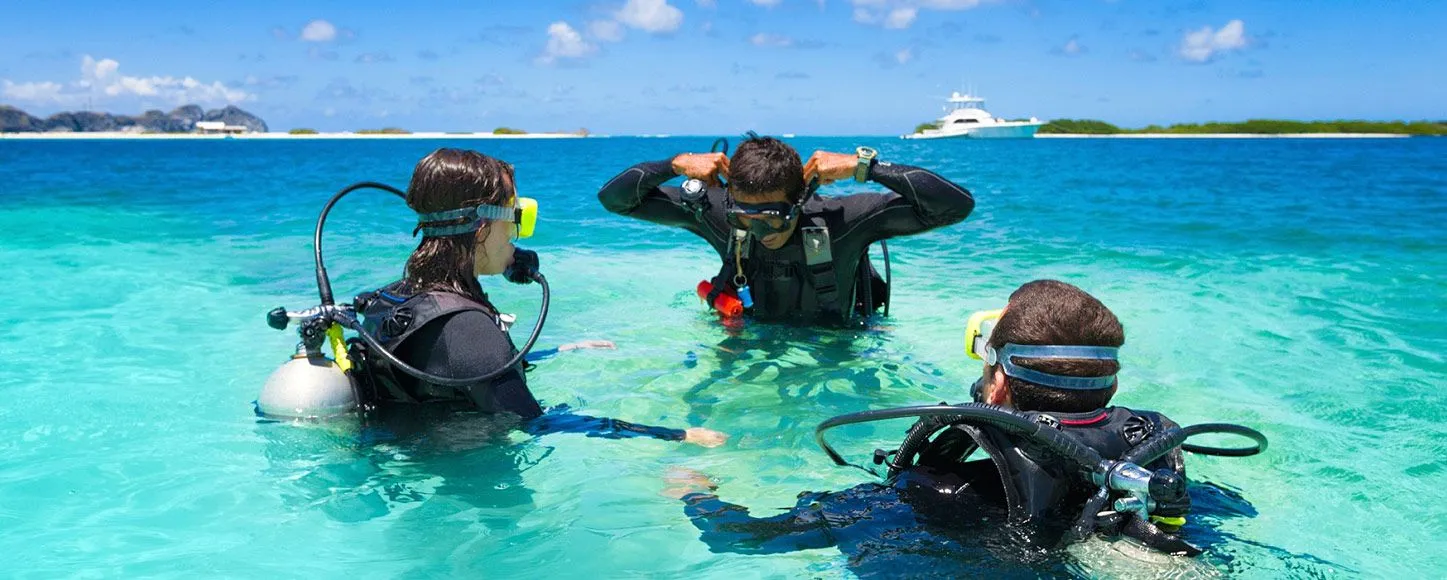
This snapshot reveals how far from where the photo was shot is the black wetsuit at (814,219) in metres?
4.99

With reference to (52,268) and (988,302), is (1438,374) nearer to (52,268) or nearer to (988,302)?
(988,302)

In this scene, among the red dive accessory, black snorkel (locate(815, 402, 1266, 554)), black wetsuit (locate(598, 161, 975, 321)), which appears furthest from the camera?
the red dive accessory

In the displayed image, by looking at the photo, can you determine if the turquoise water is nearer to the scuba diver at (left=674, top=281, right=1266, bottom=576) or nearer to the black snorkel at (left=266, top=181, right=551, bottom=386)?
the scuba diver at (left=674, top=281, right=1266, bottom=576)

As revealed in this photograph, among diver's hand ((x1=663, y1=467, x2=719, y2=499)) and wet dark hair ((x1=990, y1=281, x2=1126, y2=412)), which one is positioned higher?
wet dark hair ((x1=990, y1=281, x2=1126, y2=412))

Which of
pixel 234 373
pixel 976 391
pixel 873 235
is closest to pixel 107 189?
pixel 234 373

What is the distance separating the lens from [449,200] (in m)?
3.29

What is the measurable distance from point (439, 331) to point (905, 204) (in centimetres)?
278

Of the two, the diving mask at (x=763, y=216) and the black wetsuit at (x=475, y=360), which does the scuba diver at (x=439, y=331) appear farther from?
the diving mask at (x=763, y=216)

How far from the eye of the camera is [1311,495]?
150 inches

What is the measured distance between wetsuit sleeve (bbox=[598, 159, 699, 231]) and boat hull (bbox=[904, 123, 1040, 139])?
105692 mm

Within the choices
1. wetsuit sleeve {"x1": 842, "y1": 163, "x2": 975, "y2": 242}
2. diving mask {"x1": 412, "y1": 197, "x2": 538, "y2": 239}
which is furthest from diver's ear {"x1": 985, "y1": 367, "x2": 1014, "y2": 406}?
wetsuit sleeve {"x1": 842, "y1": 163, "x2": 975, "y2": 242}

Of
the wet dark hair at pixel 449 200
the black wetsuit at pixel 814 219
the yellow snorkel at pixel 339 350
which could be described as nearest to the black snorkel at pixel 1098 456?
the wet dark hair at pixel 449 200

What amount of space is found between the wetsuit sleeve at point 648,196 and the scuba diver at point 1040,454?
2982mm

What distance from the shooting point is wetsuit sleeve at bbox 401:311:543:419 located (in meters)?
3.15
